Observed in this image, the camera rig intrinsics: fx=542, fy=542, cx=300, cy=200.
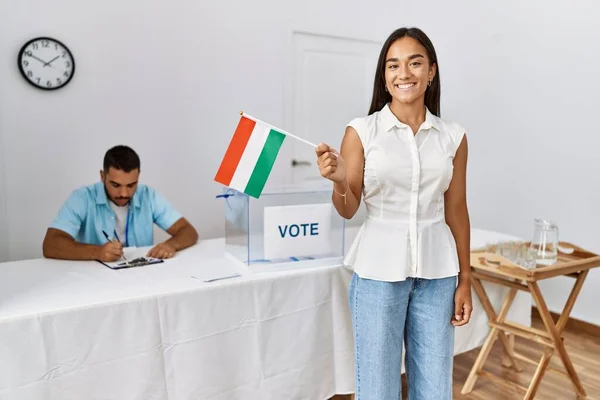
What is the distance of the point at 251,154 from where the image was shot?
186 centimetres

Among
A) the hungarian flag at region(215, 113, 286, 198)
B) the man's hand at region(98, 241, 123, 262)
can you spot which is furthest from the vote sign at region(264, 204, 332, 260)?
the man's hand at region(98, 241, 123, 262)

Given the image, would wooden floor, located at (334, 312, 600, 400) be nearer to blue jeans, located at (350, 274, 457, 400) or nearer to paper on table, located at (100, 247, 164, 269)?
blue jeans, located at (350, 274, 457, 400)

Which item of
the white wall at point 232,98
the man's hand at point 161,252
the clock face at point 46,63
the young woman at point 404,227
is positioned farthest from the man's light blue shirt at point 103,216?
the young woman at point 404,227

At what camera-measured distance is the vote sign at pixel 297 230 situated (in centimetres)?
205

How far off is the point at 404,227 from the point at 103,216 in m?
1.55

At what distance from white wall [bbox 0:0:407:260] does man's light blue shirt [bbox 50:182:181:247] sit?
0.71 metres

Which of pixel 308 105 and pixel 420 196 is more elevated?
pixel 308 105

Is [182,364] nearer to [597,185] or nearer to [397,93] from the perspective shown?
[397,93]

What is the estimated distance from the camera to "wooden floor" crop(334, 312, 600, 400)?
106 inches

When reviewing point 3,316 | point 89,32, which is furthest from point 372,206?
point 89,32

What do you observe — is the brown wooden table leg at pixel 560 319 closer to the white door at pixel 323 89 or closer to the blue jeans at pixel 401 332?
the blue jeans at pixel 401 332

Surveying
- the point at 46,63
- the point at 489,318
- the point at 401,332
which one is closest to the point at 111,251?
the point at 401,332

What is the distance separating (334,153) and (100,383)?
104 centimetres

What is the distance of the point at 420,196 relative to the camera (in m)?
1.61
